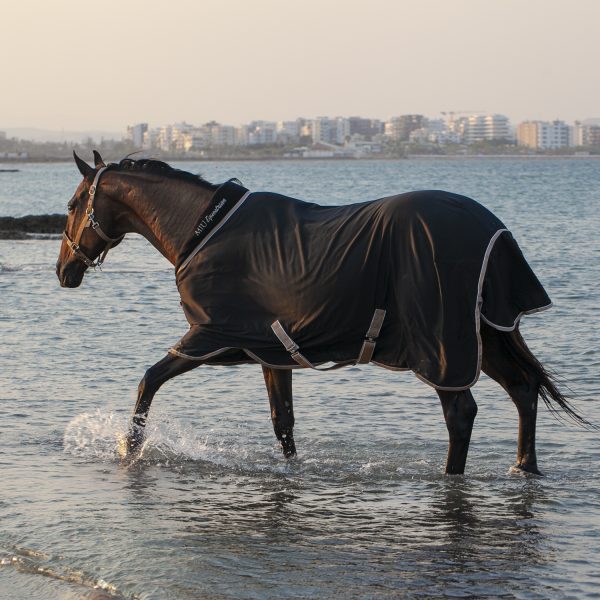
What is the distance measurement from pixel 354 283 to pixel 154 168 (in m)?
1.76

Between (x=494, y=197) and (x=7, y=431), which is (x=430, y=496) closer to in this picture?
(x=7, y=431)

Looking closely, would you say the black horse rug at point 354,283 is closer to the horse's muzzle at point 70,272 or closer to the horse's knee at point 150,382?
the horse's knee at point 150,382

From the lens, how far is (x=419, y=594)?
18.8ft

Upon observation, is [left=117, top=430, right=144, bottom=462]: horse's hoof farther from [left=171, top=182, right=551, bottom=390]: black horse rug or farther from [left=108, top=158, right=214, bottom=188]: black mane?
[left=108, top=158, right=214, bottom=188]: black mane

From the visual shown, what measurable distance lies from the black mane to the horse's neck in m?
0.05

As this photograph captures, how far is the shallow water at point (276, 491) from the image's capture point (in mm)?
5996

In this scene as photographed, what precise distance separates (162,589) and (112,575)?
0.33 meters

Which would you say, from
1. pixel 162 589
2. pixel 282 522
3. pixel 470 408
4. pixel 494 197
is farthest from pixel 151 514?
pixel 494 197

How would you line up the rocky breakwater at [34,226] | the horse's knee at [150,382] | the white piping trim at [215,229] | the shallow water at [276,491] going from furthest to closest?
the rocky breakwater at [34,226] < the horse's knee at [150,382] < the white piping trim at [215,229] < the shallow water at [276,491]

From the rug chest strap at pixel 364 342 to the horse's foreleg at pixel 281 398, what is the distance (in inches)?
21.3

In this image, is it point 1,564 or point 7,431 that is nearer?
point 1,564

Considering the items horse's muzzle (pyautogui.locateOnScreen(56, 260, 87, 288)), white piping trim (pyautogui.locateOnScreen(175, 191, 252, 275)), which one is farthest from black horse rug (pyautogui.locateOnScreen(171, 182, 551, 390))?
horse's muzzle (pyautogui.locateOnScreen(56, 260, 87, 288))

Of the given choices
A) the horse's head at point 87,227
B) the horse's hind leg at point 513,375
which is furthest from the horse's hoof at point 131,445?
the horse's hind leg at point 513,375

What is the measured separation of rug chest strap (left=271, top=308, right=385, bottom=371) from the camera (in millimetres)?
7344
